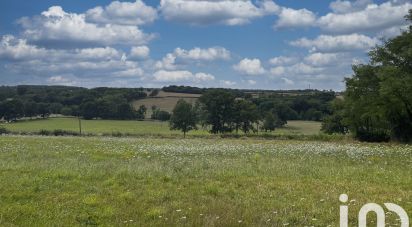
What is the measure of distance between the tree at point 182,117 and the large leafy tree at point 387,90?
6563 cm

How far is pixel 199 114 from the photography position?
13725cm

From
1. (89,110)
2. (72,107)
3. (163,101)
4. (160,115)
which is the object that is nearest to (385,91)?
(160,115)

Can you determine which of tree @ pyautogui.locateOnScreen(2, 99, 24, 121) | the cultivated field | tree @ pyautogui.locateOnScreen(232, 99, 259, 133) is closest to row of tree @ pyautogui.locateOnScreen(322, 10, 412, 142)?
tree @ pyautogui.locateOnScreen(232, 99, 259, 133)

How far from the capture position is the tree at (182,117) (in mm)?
133750

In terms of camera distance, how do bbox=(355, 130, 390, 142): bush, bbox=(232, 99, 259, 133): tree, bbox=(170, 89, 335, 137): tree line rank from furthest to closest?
bbox=(232, 99, 259, 133): tree, bbox=(170, 89, 335, 137): tree line, bbox=(355, 130, 390, 142): bush

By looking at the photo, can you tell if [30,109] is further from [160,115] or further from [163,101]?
[163,101]

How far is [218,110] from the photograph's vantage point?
451 ft

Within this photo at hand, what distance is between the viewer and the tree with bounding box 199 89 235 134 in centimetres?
13650

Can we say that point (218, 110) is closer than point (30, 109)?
Yes

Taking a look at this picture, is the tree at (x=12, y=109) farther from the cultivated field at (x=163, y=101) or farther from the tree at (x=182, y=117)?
the tree at (x=182, y=117)

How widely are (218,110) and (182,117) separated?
10.4 metres

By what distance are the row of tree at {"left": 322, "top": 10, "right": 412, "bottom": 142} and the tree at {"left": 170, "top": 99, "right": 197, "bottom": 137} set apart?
212ft

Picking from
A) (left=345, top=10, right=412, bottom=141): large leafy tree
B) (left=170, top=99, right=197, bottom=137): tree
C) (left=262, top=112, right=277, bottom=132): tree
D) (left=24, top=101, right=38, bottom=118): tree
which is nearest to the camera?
(left=345, top=10, right=412, bottom=141): large leafy tree

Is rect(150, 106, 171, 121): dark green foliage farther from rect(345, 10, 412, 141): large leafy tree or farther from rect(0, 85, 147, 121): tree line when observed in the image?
rect(345, 10, 412, 141): large leafy tree
